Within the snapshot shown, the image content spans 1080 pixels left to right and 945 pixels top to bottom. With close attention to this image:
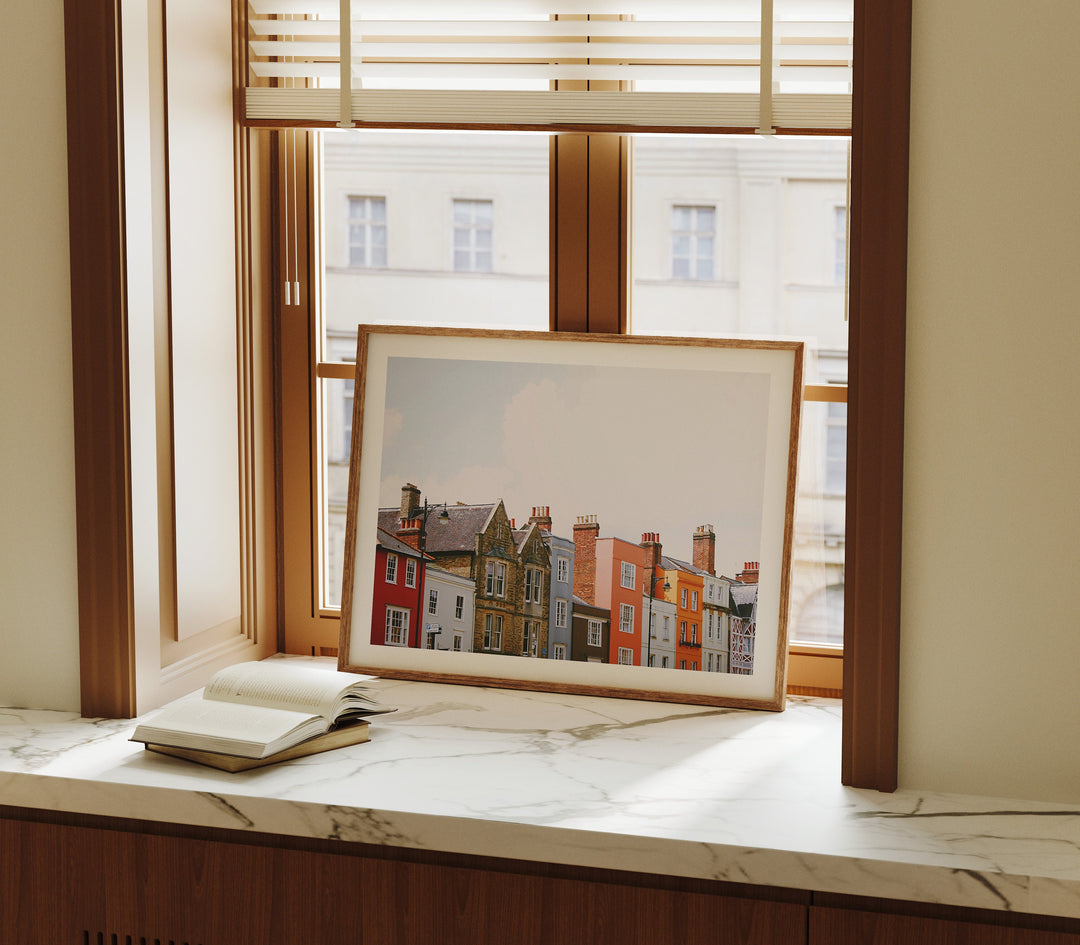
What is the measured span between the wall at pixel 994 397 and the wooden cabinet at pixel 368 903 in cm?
24

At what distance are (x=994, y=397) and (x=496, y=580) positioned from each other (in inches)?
31.9

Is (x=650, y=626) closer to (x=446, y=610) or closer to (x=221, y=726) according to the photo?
(x=446, y=610)

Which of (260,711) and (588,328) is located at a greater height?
(588,328)

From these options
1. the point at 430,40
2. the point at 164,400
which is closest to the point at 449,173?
the point at 430,40

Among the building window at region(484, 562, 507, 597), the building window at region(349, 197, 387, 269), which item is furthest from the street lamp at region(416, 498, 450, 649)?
the building window at region(349, 197, 387, 269)

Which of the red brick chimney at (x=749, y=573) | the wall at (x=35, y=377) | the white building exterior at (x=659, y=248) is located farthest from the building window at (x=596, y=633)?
the wall at (x=35, y=377)

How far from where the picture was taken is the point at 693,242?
1712mm

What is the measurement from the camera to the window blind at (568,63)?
157cm

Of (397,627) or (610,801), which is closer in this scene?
(610,801)

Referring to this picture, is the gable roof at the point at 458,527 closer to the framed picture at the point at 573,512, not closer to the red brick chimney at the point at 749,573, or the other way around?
the framed picture at the point at 573,512

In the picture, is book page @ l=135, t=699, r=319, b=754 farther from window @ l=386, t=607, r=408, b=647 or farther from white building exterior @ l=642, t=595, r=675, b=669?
white building exterior @ l=642, t=595, r=675, b=669

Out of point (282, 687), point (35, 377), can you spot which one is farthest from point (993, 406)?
point (35, 377)

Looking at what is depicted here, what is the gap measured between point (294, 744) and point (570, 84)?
114 cm

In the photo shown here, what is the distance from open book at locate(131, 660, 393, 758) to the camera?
1.34 metres
